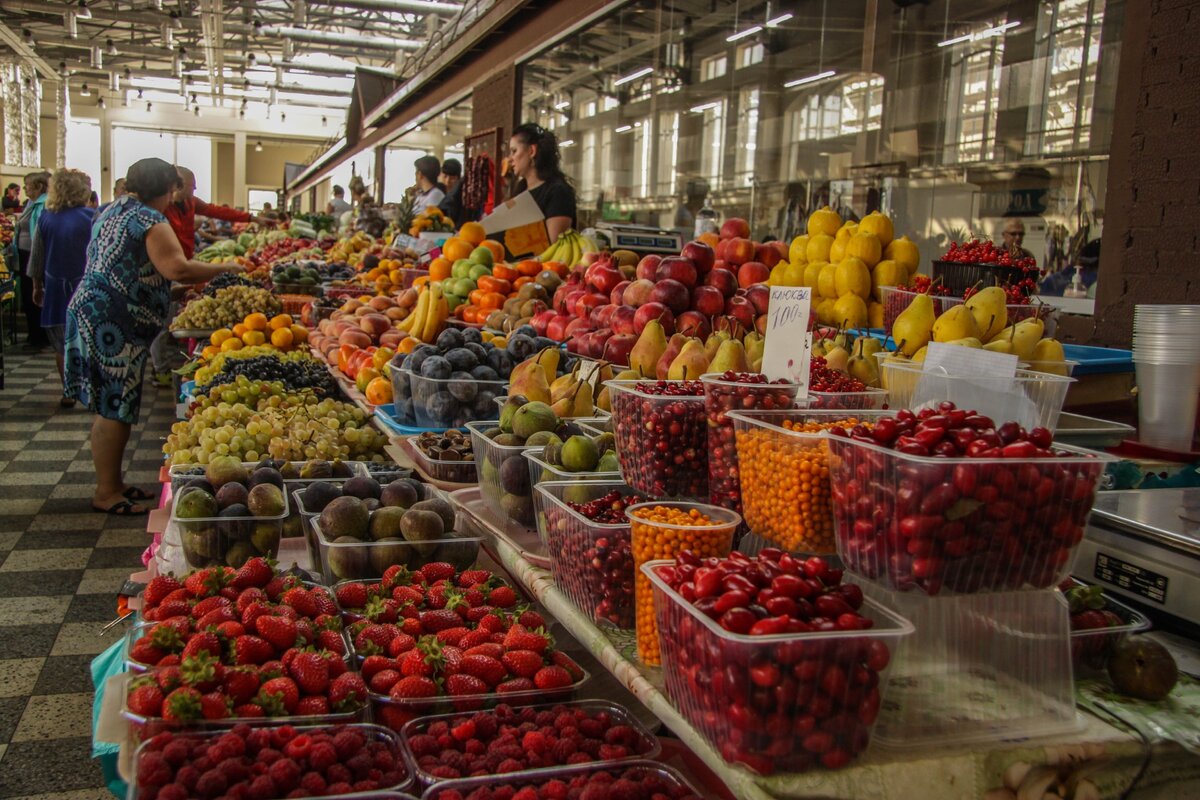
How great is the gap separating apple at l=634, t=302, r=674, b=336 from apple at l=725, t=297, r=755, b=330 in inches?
6.8

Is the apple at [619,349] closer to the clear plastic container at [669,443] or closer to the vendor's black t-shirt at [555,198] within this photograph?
the clear plastic container at [669,443]

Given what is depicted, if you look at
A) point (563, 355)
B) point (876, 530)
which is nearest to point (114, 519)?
point (563, 355)

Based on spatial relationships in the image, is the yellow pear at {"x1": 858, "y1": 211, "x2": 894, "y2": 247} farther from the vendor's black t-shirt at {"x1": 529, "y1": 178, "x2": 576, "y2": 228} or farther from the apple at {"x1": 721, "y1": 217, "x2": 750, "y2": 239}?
the vendor's black t-shirt at {"x1": 529, "y1": 178, "x2": 576, "y2": 228}

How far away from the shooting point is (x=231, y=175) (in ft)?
108

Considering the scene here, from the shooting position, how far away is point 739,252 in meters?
3.03

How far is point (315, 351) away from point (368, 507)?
115 inches

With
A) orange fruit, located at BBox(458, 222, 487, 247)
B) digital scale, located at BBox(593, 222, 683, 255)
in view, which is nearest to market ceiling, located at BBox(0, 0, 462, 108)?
orange fruit, located at BBox(458, 222, 487, 247)

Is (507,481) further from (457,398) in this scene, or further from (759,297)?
(759,297)

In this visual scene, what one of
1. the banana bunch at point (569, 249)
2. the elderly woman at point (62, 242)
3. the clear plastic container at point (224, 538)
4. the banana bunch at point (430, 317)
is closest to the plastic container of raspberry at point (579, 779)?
the clear plastic container at point (224, 538)

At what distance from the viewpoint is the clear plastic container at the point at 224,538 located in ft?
7.00

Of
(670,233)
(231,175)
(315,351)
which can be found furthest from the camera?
(231,175)

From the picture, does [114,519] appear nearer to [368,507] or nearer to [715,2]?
[368,507]

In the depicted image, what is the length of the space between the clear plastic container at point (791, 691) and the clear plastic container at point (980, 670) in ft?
0.41

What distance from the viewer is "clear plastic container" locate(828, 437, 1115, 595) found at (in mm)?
1138
